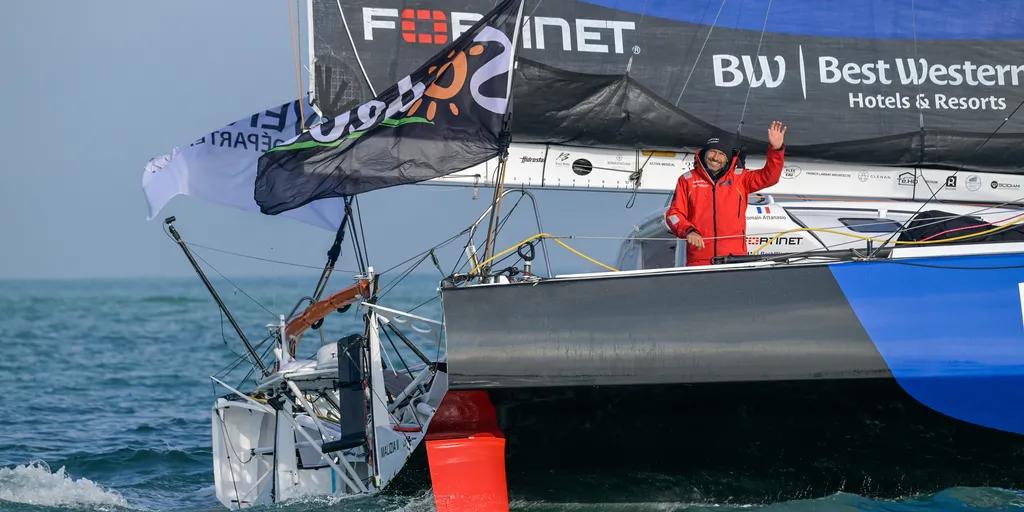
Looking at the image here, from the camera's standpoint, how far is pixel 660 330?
534 cm

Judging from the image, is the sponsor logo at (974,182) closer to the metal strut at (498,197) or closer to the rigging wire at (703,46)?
the rigging wire at (703,46)

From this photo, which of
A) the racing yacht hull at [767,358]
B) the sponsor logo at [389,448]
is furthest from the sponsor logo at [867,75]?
the sponsor logo at [389,448]

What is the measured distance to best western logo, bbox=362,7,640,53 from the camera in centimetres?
723

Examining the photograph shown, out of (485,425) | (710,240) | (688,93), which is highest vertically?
(688,93)

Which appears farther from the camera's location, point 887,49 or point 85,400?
point 85,400

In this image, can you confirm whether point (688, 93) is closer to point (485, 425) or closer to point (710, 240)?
point (710, 240)

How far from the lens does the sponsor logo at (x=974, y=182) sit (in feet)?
24.6

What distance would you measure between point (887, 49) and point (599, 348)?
132 inches

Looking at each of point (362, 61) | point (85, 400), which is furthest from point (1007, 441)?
point (85, 400)

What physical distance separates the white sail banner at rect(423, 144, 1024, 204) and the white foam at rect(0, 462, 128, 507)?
2805mm

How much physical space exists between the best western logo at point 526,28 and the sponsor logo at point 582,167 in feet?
2.15

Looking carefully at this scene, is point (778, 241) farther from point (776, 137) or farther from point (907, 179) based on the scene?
point (907, 179)

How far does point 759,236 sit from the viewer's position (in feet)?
22.0

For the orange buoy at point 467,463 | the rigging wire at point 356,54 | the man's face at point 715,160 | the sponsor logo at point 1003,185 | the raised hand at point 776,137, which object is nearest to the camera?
the orange buoy at point 467,463
